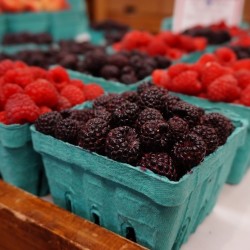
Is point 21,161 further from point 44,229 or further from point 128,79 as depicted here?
point 128,79

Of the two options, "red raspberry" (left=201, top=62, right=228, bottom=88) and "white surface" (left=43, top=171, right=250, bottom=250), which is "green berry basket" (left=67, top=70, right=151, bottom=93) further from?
"white surface" (left=43, top=171, right=250, bottom=250)

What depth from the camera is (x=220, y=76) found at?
101 centimetres

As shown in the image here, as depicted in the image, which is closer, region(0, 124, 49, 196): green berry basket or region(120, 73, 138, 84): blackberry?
region(0, 124, 49, 196): green berry basket

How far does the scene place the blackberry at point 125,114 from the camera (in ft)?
2.33

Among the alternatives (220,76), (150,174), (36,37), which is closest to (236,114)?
(220,76)

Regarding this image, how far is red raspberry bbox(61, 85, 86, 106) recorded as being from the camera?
3.13 feet

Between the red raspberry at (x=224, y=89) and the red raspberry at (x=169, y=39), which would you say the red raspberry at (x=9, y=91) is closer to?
the red raspberry at (x=224, y=89)

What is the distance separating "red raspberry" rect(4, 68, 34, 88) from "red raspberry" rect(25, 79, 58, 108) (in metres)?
0.05

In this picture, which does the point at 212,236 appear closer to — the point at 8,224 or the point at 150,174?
the point at 150,174

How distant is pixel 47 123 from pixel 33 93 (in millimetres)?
148

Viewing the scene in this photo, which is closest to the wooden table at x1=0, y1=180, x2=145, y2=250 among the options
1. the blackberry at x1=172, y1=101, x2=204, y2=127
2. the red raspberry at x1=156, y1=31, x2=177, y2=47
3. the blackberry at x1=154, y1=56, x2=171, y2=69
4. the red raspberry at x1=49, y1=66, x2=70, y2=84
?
the blackberry at x1=172, y1=101, x2=204, y2=127

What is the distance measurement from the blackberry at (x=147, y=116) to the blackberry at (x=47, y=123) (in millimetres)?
179

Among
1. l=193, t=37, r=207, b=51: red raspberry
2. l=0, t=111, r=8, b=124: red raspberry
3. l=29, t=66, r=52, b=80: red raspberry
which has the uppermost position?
l=29, t=66, r=52, b=80: red raspberry

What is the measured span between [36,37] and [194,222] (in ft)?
5.65
